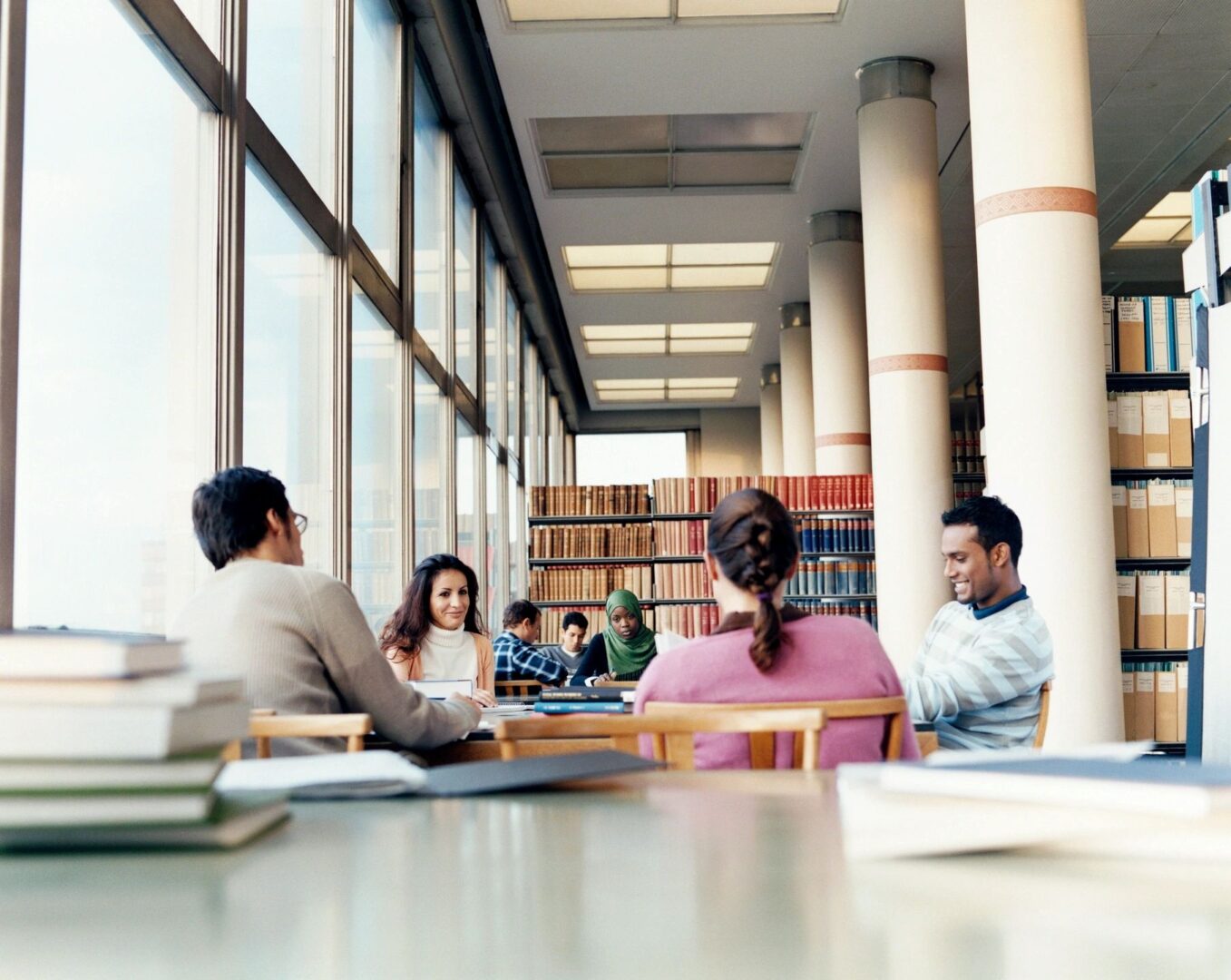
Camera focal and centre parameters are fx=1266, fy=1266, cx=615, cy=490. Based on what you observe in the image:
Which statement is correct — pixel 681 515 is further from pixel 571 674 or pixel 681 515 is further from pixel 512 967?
pixel 512 967

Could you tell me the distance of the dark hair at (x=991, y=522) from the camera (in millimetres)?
3096

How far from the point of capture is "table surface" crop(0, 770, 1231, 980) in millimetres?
571

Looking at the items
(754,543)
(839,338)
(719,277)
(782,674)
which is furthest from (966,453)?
(782,674)

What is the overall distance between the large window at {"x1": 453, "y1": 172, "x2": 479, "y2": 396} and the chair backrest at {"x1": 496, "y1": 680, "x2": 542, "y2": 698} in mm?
3056

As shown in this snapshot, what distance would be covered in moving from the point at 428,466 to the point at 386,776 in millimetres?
6575

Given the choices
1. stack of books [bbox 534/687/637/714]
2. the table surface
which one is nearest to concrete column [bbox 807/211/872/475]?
stack of books [bbox 534/687/637/714]

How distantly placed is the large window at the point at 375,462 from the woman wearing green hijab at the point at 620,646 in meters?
1.08

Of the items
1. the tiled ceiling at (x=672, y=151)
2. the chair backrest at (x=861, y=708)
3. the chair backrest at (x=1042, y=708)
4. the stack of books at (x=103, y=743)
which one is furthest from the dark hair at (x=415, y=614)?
the tiled ceiling at (x=672, y=151)

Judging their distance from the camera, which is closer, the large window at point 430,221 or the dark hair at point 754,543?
the dark hair at point 754,543

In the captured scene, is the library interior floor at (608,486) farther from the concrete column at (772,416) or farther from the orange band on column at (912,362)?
the concrete column at (772,416)

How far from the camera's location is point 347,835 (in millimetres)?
940

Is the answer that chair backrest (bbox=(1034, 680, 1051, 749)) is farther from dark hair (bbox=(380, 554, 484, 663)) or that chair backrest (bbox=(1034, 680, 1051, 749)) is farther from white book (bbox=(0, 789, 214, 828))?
white book (bbox=(0, 789, 214, 828))

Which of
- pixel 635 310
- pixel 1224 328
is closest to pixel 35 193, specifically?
pixel 1224 328

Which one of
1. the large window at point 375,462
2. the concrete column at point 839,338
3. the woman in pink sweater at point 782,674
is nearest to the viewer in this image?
the woman in pink sweater at point 782,674
